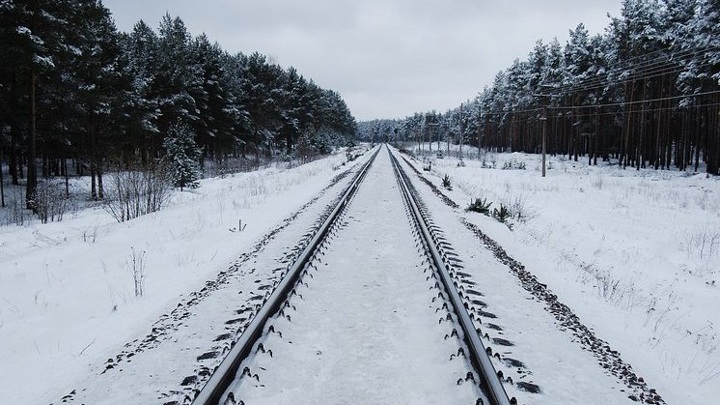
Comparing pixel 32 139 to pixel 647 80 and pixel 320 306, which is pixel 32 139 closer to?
pixel 320 306

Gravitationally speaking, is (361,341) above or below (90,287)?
above

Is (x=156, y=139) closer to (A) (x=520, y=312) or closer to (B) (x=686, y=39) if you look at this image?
(A) (x=520, y=312)

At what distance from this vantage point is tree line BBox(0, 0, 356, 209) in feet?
59.8

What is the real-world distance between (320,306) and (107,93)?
28.3 metres

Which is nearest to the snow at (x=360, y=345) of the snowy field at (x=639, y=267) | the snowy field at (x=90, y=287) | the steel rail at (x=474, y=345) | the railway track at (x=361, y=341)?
the railway track at (x=361, y=341)

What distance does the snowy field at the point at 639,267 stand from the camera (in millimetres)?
4523

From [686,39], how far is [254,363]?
142 ft

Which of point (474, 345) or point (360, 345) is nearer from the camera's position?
point (474, 345)

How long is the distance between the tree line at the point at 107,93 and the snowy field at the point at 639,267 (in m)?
13.0

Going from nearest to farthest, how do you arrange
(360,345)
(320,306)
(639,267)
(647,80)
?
(360,345), (320,306), (639,267), (647,80)

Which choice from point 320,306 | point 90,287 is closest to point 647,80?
point 320,306

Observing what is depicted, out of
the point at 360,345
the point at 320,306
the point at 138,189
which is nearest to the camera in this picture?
the point at 360,345

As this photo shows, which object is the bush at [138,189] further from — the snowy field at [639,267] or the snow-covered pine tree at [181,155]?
the snowy field at [639,267]

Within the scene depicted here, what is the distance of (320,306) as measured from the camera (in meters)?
4.93
